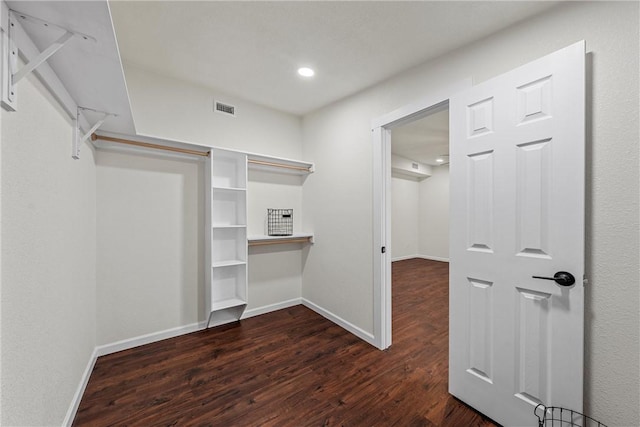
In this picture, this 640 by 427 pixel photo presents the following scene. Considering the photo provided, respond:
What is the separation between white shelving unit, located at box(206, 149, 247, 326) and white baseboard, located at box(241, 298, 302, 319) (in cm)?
15

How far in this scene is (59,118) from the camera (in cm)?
139

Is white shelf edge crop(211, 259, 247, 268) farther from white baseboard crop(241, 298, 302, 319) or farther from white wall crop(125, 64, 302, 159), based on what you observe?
white wall crop(125, 64, 302, 159)

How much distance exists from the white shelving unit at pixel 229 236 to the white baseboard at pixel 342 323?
35.3 inches

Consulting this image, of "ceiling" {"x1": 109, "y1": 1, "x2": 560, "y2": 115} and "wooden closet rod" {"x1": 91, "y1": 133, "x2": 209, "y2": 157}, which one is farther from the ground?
"ceiling" {"x1": 109, "y1": 1, "x2": 560, "y2": 115}

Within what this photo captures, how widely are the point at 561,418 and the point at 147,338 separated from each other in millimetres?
3146

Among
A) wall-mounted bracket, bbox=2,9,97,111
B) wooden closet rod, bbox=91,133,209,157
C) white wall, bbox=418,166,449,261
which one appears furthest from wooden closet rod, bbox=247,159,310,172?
white wall, bbox=418,166,449,261

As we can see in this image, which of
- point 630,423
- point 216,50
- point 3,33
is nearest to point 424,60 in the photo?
point 216,50

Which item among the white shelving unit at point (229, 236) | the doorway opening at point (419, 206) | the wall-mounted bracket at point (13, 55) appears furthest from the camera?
the doorway opening at point (419, 206)

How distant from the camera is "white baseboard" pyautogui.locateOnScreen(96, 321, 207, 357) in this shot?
230 centimetres

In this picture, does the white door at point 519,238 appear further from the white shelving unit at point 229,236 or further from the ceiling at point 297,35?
the white shelving unit at point 229,236

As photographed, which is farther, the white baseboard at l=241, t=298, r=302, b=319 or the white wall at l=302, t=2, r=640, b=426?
the white baseboard at l=241, t=298, r=302, b=319

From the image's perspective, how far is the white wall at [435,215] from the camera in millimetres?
7020

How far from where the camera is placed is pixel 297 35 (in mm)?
1877

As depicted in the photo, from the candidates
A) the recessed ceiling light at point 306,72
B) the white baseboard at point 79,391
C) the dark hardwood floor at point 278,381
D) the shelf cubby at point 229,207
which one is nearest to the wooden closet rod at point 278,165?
the shelf cubby at point 229,207
